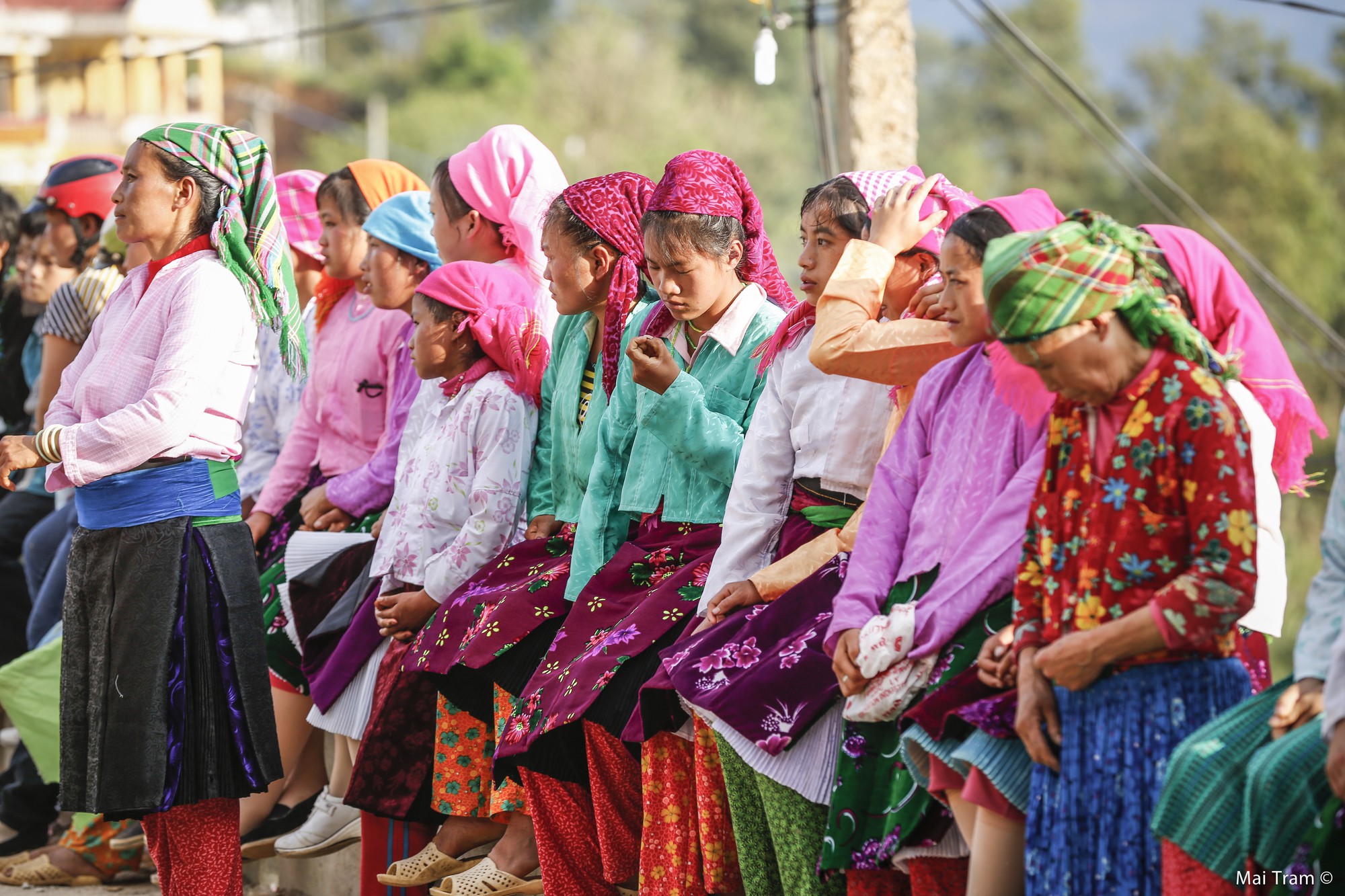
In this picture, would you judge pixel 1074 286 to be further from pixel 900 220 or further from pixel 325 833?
pixel 325 833

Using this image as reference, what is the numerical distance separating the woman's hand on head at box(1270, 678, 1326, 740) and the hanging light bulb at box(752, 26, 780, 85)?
5.44 metres

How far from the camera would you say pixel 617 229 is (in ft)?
13.5

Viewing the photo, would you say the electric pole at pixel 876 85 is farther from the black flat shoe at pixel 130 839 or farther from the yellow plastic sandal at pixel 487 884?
the yellow plastic sandal at pixel 487 884

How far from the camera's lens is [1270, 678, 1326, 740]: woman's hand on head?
238cm

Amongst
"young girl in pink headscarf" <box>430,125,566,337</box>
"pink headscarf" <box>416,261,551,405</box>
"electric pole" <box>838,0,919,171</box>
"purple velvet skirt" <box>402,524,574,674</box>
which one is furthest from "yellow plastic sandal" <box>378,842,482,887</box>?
"electric pole" <box>838,0,919,171</box>

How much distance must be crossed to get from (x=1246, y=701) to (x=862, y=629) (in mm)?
721

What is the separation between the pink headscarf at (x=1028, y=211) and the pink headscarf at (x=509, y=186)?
6.85 ft

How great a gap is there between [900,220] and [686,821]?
Result: 4.70ft

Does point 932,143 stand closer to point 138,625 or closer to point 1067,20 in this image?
point 1067,20

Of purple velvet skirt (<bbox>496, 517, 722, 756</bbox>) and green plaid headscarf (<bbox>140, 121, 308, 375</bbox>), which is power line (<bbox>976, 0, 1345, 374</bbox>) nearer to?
purple velvet skirt (<bbox>496, 517, 722, 756</bbox>)

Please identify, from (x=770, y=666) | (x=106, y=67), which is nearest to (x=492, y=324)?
(x=770, y=666)

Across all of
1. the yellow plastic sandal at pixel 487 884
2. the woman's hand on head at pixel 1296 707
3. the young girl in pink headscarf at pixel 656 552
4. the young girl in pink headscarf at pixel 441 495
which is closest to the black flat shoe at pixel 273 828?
the young girl in pink headscarf at pixel 441 495

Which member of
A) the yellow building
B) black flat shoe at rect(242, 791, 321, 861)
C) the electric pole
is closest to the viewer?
black flat shoe at rect(242, 791, 321, 861)

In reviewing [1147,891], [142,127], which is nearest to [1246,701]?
[1147,891]
